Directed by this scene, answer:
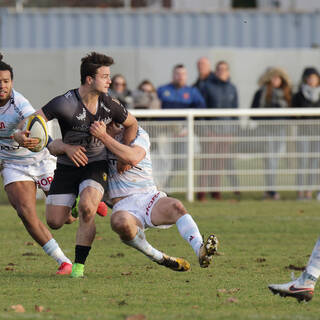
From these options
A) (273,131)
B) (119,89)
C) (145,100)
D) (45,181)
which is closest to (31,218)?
(45,181)

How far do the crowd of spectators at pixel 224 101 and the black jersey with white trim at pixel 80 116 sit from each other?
22.9ft

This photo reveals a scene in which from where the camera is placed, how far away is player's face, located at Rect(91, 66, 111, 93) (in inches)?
338

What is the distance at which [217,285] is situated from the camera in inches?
327

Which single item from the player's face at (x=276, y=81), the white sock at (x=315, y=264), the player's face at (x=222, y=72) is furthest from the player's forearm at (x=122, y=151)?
the player's face at (x=276, y=81)

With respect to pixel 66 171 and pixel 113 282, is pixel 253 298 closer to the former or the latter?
pixel 113 282

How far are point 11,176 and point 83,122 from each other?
106cm

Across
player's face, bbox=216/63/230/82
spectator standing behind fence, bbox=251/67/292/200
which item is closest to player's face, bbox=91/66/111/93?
player's face, bbox=216/63/230/82

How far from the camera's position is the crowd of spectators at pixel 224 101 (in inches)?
631

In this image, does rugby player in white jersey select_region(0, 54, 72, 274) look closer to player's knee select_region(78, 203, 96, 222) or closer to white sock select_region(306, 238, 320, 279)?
player's knee select_region(78, 203, 96, 222)

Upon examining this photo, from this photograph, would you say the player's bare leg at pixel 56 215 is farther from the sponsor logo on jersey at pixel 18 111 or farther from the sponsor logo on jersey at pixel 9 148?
the sponsor logo on jersey at pixel 18 111

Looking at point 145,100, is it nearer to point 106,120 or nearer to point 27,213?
point 27,213

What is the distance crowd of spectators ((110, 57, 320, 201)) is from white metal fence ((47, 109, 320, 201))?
0.05 ft

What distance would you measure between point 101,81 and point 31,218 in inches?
57.8

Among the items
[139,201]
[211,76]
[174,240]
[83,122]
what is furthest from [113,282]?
[211,76]
